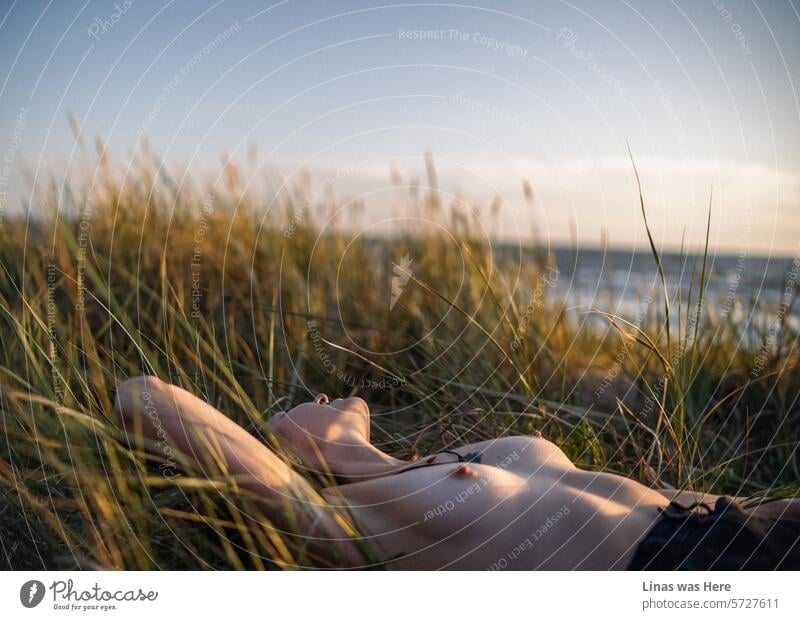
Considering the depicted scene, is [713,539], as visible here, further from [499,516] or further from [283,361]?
[283,361]

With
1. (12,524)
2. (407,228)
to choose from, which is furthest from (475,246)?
(12,524)

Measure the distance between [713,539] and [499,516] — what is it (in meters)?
0.40

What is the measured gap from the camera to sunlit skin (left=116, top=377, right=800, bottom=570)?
1338mm

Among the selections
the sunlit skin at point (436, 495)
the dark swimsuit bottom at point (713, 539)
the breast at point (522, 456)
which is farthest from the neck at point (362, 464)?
the dark swimsuit bottom at point (713, 539)

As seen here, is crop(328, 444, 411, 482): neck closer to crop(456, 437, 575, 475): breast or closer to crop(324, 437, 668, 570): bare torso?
crop(324, 437, 668, 570): bare torso

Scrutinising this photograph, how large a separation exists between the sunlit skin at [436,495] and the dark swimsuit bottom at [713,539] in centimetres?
3

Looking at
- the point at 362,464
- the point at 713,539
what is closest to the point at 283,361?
the point at 362,464

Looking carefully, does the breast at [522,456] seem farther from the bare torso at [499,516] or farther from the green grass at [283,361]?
the green grass at [283,361]

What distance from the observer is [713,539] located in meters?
1.42

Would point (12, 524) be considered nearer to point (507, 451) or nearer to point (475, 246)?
point (507, 451)

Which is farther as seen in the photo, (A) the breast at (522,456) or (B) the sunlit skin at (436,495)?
(A) the breast at (522,456)

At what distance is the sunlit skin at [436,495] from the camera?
1338 millimetres

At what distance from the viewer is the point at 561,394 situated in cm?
256

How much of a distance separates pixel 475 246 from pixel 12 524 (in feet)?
6.70
